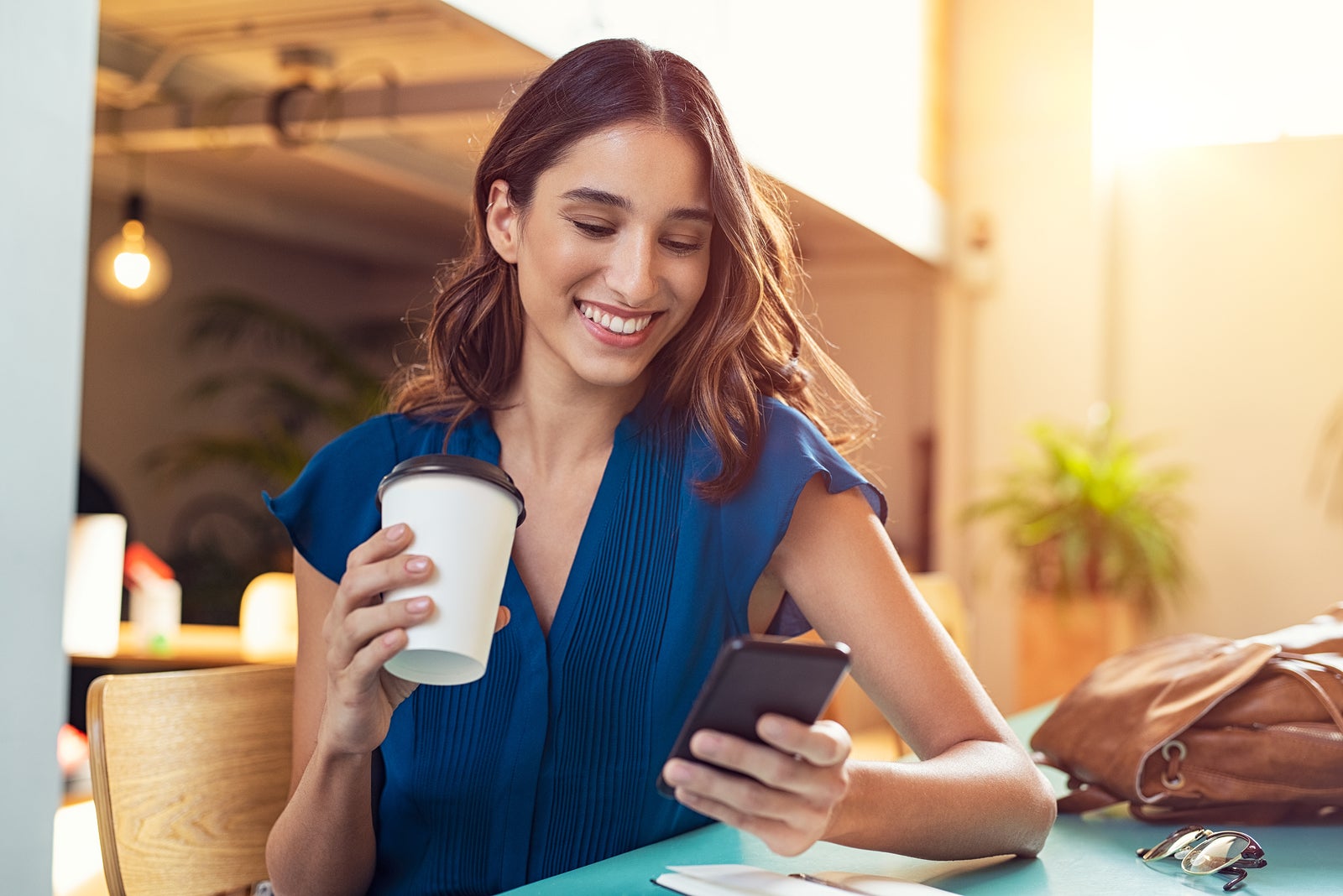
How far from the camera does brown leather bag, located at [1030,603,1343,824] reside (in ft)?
4.66

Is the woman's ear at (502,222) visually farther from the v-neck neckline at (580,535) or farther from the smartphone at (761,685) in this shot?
the smartphone at (761,685)

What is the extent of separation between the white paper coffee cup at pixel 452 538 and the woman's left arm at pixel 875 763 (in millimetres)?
187

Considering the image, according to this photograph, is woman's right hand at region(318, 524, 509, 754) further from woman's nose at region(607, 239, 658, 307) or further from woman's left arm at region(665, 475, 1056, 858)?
woman's nose at region(607, 239, 658, 307)

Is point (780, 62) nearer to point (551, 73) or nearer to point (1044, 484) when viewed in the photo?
point (1044, 484)

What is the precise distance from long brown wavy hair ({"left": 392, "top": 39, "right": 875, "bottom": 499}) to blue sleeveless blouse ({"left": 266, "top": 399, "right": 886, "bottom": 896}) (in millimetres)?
61

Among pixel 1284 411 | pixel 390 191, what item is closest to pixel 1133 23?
pixel 1284 411

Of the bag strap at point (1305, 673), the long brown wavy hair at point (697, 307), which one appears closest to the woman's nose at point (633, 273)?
the long brown wavy hair at point (697, 307)

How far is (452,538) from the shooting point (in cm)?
93

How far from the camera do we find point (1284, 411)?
646 centimetres

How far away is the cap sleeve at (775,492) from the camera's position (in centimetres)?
137

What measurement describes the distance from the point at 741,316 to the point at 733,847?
565 mm

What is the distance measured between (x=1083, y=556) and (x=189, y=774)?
521cm

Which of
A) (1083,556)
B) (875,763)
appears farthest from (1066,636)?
(875,763)

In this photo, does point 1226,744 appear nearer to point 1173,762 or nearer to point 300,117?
point 1173,762
